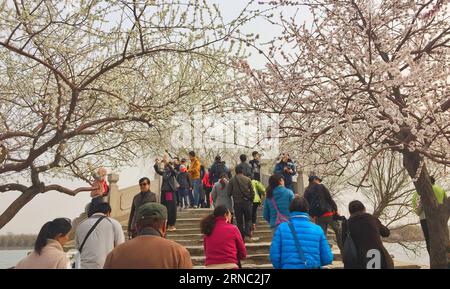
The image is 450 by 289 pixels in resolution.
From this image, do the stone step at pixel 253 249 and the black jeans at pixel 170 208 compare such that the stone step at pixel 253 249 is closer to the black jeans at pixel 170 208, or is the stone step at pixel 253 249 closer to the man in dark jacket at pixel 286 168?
the black jeans at pixel 170 208

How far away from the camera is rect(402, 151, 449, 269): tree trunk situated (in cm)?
628

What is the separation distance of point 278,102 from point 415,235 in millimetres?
18322

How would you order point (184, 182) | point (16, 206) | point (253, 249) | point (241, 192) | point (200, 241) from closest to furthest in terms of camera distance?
point (16, 206), point (241, 192), point (253, 249), point (200, 241), point (184, 182)

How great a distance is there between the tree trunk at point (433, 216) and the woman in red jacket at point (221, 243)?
3.94 meters

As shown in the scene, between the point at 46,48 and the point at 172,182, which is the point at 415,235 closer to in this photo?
the point at 172,182

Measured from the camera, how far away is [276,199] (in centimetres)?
597

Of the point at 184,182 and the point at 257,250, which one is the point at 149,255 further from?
the point at 184,182

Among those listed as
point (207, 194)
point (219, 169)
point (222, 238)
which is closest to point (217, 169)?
point (219, 169)

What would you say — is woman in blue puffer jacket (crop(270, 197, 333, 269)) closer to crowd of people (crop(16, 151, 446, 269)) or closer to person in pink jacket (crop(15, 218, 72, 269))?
crowd of people (crop(16, 151, 446, 269))

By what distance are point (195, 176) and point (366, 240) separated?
7834 millimetres

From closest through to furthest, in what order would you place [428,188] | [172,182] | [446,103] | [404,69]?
[446,103], [404,69], [428,188], [172,182]
